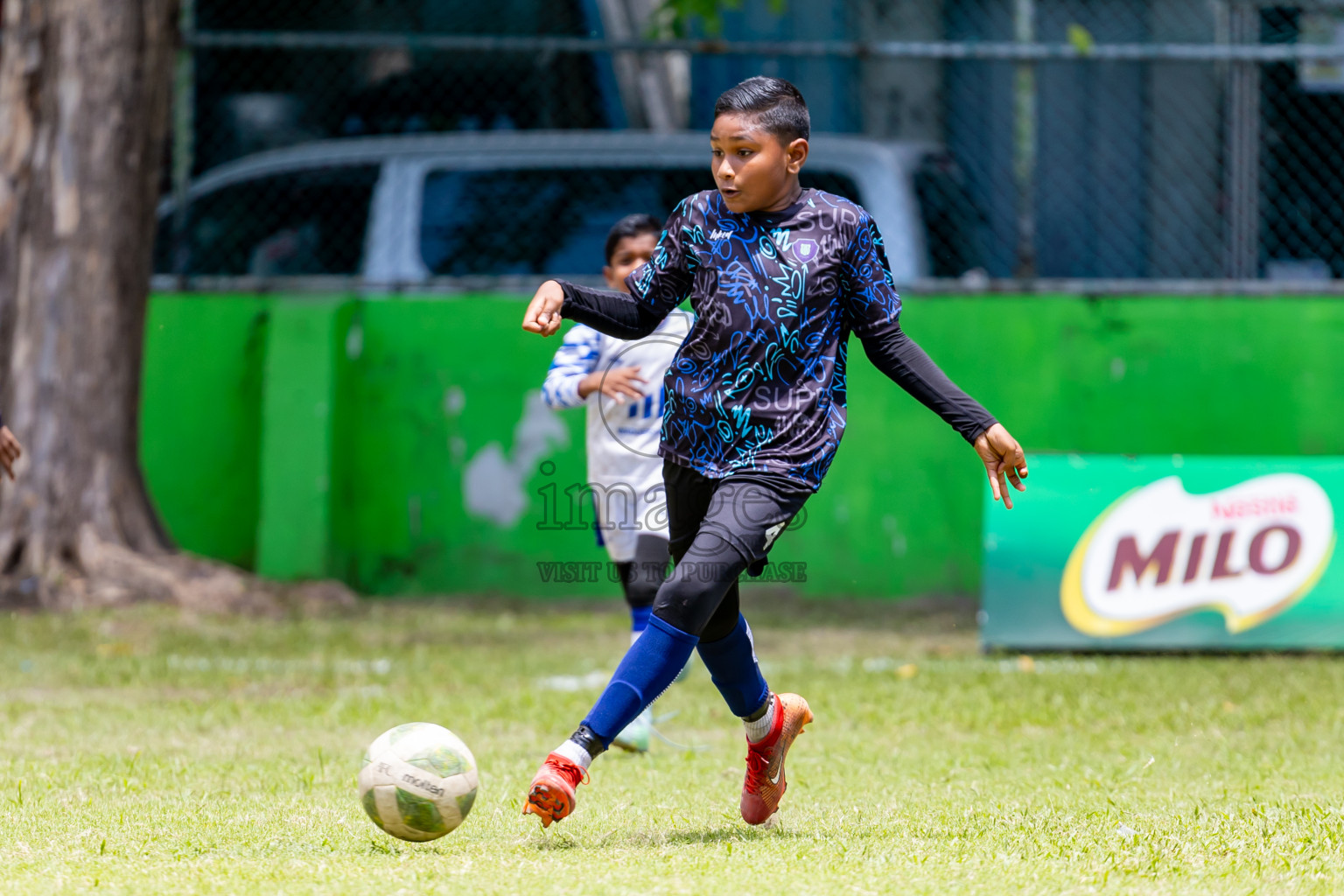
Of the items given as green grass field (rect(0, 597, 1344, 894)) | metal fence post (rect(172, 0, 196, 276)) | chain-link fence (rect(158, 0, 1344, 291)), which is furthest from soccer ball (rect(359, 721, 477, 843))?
metal fence post (rect(172, 0, 196, 276))

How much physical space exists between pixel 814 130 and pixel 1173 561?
15.7 feet

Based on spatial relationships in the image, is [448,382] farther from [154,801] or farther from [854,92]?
[154,801]

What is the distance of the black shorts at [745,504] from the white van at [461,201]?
5729mm

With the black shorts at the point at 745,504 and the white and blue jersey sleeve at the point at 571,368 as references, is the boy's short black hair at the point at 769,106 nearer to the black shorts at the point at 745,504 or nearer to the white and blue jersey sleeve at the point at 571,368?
the black shorts at the point at 745,504

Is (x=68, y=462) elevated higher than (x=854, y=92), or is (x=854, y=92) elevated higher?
(x=854, y=92)

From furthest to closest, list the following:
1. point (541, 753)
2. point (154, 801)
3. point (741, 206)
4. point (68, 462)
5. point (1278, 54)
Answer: point (1278, 54), point (68, 462), point (541, 753), point (154, 801), point (741, 206)

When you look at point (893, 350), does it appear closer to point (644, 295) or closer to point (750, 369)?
point (750, 369)

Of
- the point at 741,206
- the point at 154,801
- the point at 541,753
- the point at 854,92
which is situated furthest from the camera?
the point at 854,92

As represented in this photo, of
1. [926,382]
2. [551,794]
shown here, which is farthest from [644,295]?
[551,794]

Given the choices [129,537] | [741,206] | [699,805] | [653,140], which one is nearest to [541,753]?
[699,805]

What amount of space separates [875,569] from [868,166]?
7.89 feet

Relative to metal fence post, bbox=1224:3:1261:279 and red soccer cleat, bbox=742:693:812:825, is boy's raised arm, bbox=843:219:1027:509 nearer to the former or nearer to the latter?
red soccer cleat, bbox=742:693:812:825

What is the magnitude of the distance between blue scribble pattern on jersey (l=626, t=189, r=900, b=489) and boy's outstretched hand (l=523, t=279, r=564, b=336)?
305 millimetres

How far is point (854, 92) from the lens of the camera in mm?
11773
